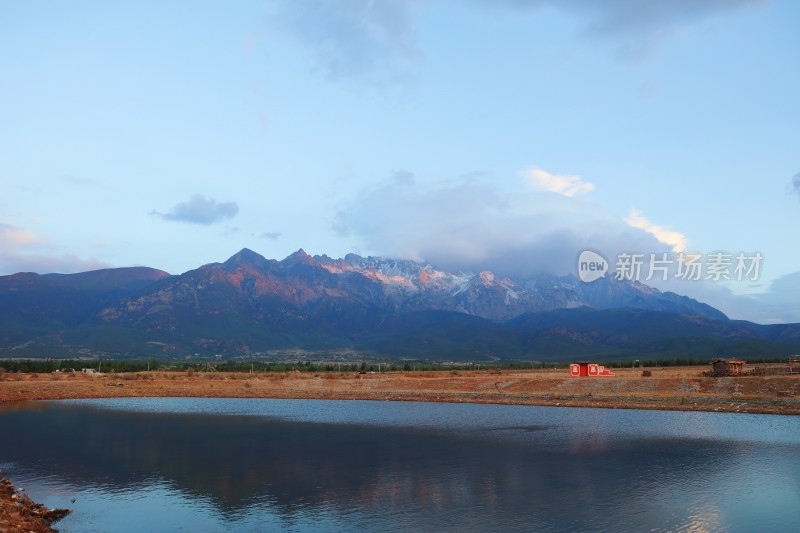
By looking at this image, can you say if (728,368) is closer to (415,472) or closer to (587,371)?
(587,371)

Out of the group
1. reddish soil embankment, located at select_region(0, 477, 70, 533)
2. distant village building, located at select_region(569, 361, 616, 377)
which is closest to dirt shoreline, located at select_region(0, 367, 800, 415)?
distant village building, located at select_region(569, 361, 616, 377)

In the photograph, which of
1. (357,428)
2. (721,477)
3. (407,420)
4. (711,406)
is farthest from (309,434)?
(711,406)

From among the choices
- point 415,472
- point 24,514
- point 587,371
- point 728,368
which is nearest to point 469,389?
point 587,371

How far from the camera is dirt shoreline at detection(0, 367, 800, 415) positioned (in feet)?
274

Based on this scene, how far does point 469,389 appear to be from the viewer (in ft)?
368

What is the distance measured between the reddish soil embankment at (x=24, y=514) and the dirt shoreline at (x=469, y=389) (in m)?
73.0

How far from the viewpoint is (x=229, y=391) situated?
11581 centimetres

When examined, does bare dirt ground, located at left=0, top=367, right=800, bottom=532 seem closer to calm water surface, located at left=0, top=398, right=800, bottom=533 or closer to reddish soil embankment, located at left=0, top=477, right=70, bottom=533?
calm water surface, located at left=0, top=398, right=800, bottom=533

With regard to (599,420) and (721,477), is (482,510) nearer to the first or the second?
(721,477)

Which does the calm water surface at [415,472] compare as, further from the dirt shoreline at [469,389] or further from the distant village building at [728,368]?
the distant village building at [728,368]

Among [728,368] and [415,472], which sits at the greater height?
[728,368]

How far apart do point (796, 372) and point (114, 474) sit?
4009 inches

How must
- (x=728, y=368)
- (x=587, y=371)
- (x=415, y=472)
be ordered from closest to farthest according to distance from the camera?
(x=415, y=472) → (x=728, y=368) → (x=587, y=371)

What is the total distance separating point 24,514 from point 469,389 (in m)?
89.1
